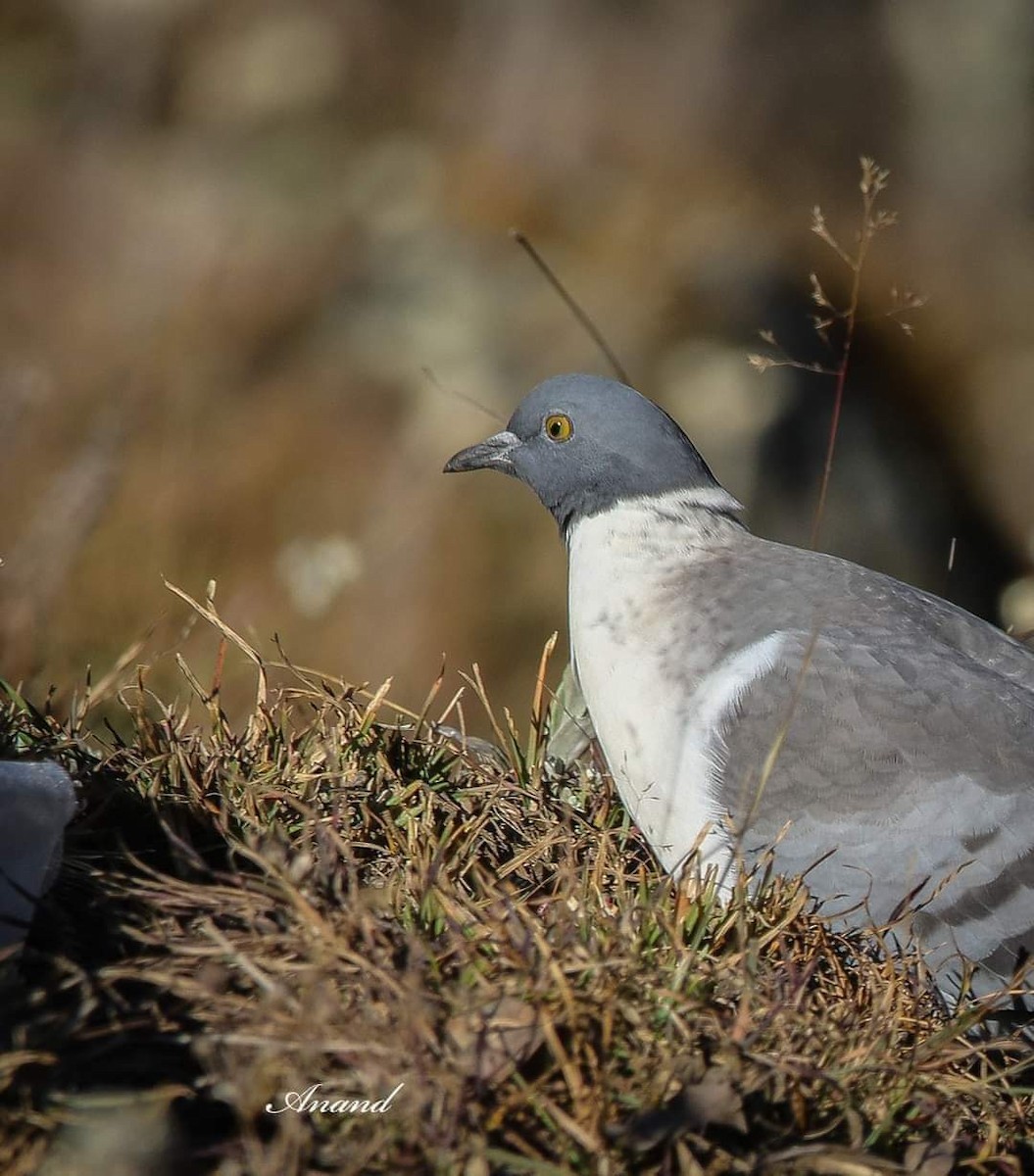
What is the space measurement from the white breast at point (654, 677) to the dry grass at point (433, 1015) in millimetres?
205

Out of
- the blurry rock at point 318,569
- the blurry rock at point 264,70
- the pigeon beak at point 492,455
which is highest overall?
the blurry rock at point 264,70

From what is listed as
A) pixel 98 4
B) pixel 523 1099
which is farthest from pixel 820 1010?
pixel 98 4

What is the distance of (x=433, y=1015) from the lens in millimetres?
2021

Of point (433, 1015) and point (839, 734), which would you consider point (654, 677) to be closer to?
point (839, 734)

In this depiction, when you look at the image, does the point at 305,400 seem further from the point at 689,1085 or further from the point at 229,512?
the point at 689,1085

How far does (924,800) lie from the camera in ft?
9.14

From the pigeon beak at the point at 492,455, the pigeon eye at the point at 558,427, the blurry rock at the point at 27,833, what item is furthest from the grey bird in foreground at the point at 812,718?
the blurry rock at the point at 27,833

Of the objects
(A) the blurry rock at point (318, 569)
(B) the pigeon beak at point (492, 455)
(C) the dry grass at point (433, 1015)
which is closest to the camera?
(C) the dry grass at point (433, 1015)

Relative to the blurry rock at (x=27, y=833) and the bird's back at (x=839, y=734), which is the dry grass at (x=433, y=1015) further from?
the bird's back at (x=839, y=734)

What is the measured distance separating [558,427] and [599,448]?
14cm

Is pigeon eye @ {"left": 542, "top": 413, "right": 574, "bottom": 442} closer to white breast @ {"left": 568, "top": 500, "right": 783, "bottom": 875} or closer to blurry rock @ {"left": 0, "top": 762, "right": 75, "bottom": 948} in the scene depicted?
white breast @ {"left": 568, "top": 500, "right": 783, "bottom": 875}

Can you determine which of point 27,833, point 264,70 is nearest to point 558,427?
point 27,833

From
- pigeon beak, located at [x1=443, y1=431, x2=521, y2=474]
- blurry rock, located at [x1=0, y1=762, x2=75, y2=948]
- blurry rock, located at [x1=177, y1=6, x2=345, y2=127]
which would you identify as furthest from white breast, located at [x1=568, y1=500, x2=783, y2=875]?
blurry rock, located at [x1=177, y1=6, x2=345, y2=127]

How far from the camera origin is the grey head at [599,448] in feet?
11.2
